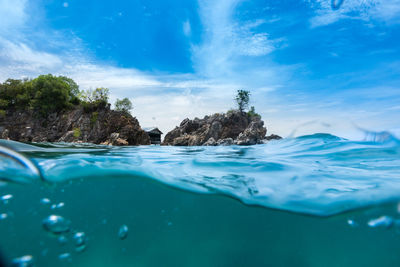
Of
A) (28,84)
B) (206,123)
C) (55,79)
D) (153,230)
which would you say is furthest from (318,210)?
(28,84)

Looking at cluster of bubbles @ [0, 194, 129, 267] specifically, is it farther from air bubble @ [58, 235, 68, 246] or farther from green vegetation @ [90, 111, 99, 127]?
green vegetation @ [90, 111, 99, 127]

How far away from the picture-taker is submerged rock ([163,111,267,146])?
51.3m

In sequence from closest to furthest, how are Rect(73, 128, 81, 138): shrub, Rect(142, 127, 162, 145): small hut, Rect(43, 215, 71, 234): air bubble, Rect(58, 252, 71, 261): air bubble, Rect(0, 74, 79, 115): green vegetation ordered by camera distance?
Rect(43, 215, 71, 234): air bubble, Rect(58, 252, 71, 261): air bubble, Rect(73, 128, 81, 138): shrub, Rect(0, 74, 79, 115): green vegetation, Rect(142, 127, 162, 145): small hut

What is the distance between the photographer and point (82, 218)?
4820 millimetres

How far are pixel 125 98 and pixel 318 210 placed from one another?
179ft

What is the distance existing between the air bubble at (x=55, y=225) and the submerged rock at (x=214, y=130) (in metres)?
43.8

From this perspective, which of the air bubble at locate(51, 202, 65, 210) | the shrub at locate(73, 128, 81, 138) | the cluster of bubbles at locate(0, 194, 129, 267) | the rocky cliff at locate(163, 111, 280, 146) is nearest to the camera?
the cluster of bubbles at locate(0, 194, 129, 267)

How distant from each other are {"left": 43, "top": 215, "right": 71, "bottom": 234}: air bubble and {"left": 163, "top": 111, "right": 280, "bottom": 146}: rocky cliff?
4379 centimetres

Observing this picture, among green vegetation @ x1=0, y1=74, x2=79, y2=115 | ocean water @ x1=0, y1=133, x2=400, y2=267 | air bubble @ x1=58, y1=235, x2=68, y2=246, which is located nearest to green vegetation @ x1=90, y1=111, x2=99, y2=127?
green vegetation @ x1=0, y1=74, x2=79, y2=115

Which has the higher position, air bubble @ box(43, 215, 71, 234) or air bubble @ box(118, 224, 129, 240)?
air bubble @ box(43, 215, 71, 234)

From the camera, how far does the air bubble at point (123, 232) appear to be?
4.33 metres

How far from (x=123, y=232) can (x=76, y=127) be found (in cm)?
4694

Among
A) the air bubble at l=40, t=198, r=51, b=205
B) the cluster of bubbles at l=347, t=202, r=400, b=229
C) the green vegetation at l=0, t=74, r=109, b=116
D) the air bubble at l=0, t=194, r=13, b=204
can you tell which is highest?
the green vegetation at l=0, t=74, r=109, b=116

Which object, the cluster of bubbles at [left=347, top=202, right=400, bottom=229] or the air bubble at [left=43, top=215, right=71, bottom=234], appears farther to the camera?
the cluster of bubbles at [left=347, top=202, right=400, bottom=229]
